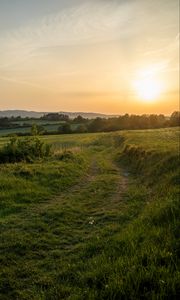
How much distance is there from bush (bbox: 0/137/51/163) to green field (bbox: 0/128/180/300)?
25.2 feet

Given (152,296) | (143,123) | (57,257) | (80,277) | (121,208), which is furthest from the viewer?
(143,123)

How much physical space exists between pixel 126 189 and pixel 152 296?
1225cm

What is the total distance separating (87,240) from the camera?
393 inches

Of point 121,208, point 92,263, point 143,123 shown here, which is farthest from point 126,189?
point 143,123

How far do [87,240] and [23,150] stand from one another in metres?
18.7

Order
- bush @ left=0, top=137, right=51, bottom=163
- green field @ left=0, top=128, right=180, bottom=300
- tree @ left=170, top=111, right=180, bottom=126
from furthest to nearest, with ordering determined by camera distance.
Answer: tree @ left=170, top=111, right=180, bottom=126 < bush @ left=0, top=137, right=51, bottom=163 < green field @ left=0, top=128, right=180, bottom=300

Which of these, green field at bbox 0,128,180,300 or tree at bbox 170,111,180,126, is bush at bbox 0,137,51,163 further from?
tree at bbox 170,111,180,126

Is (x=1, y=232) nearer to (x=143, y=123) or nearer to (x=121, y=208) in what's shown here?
(x=121, y=208)

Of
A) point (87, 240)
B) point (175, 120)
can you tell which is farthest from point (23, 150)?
point (175, 120)

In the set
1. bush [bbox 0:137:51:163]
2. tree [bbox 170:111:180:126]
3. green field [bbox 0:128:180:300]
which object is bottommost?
green field [bbox 0:128:180:300]

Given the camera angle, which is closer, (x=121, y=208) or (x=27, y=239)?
(x=27, y=239)

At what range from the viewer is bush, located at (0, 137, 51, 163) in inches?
1045

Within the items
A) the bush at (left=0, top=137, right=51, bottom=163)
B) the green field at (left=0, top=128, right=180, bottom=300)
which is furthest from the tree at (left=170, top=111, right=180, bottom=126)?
the green field at (left=0, top=128, right=180, bottom=300)

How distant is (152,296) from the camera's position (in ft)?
19.0
